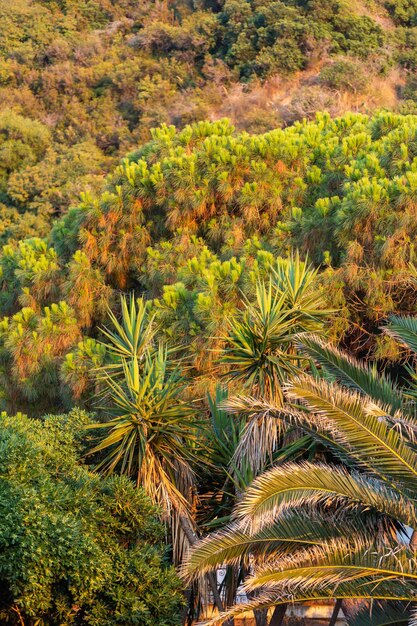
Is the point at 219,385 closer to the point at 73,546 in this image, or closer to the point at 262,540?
the point at 262,540

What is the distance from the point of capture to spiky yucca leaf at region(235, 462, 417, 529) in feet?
23.4

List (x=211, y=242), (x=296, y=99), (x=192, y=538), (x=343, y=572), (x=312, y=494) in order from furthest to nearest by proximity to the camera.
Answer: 1. (x=296, y=99)
2. (x=211, y=242)
3. (x=192, y=538)
4. (x=312, y=494)
5. (x=343, y=572)

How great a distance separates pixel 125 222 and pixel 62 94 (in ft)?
74.4

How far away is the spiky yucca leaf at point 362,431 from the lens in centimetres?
745

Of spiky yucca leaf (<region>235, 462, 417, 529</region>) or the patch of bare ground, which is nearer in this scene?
spiky yucca leaf (<region>235, 462, 417, 529</region>)

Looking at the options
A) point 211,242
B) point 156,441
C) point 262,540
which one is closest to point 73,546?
point 262,540

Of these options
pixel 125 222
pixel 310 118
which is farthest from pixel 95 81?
pixel 125 222

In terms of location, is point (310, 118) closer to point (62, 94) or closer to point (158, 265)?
point (62, 94)

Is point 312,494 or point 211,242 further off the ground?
point 312,494

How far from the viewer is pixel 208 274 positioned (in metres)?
12.4

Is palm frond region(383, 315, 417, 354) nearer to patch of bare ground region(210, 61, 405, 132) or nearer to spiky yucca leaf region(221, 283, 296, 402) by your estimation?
spiky yucca leaf region(221, 283, 296, 402)

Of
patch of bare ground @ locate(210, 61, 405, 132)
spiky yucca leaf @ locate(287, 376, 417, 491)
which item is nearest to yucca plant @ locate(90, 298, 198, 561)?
spiky yucca leaf @ locate(287, 376, 417, 491)

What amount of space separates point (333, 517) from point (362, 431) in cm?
78

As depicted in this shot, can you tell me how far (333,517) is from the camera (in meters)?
7.68
